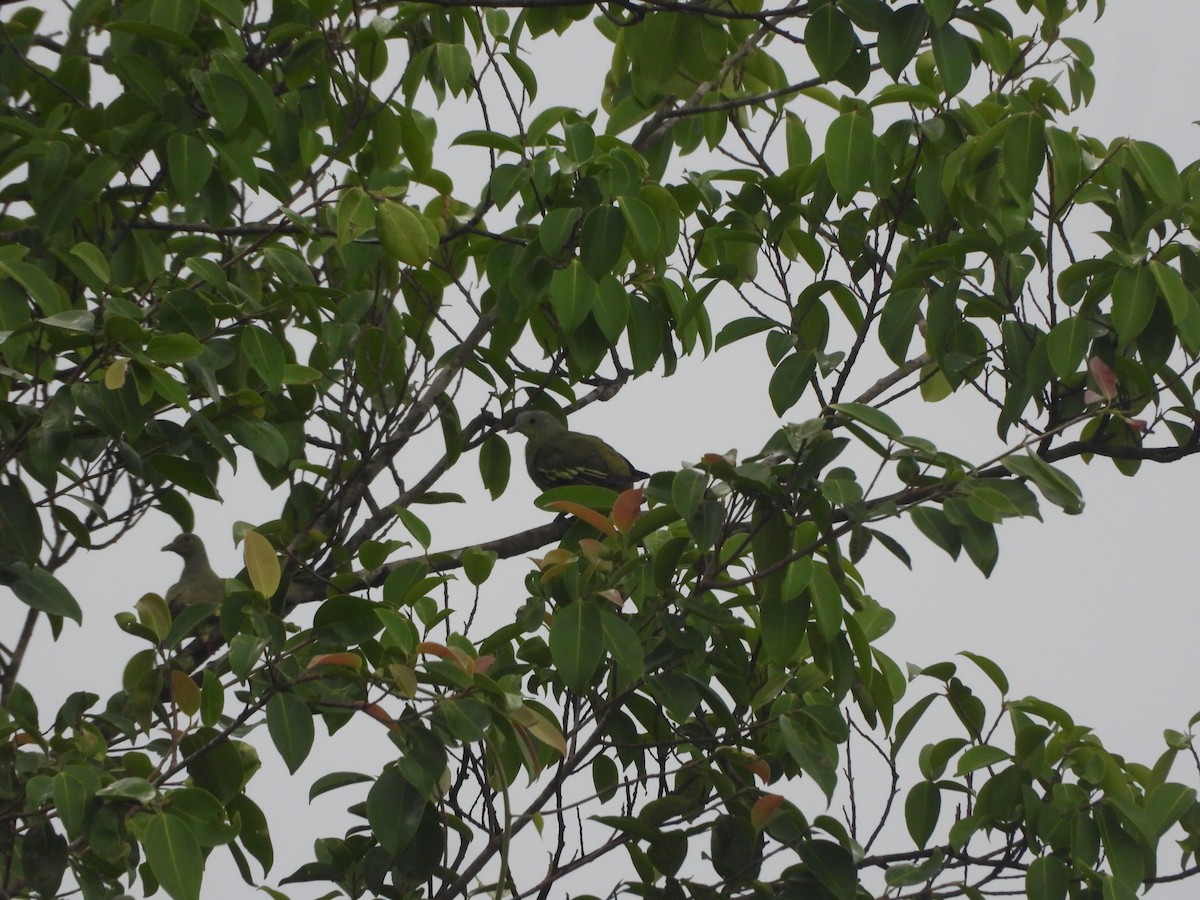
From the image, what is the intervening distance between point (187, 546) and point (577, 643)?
448cm

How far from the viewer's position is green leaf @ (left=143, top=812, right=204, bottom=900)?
2373mm

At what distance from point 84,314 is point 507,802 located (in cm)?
141

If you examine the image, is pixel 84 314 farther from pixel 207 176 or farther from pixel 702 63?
pixel 702 63

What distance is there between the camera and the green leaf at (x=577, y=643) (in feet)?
8.77

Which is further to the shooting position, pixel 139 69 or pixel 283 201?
pixel 283 201

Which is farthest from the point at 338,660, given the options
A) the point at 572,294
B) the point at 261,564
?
the point at 572,294

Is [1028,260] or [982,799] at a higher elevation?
[1028,260]

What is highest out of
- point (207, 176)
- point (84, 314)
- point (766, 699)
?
point (207, 176)

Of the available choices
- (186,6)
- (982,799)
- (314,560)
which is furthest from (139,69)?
(982,799)

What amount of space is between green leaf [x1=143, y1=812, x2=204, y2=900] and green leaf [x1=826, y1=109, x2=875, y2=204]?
2138 millimetres

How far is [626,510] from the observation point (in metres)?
2.91

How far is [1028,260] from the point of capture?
3500 millimetres

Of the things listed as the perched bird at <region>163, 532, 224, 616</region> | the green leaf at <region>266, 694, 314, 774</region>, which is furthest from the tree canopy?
the perched bird at <region>163, 532, 224, 616</region>

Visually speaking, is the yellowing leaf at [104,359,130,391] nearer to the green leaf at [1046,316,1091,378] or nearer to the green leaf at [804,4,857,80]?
the green leaf at [804,4,857,80]
